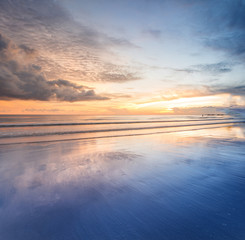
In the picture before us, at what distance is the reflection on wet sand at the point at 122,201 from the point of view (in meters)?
2.35

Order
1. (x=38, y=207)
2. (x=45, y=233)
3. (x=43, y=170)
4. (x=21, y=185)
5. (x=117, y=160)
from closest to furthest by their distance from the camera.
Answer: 1. (x=45, y=233)
2. (x=38, y=207)
3. (x=21, y=185)
4. (x=43, y=170)
5. (x=117, y=160)

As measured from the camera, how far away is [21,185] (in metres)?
4.07

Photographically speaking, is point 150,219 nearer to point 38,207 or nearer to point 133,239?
point 133,239

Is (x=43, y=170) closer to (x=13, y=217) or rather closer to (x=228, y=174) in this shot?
(x=13, y=217)

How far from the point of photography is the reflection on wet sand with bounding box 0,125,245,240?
7.70 ft

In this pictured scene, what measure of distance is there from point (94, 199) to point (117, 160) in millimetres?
3160

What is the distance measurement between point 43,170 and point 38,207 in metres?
2.51

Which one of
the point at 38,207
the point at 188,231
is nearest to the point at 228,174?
the point at 188,231

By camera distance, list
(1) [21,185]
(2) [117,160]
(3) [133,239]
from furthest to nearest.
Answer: (2) [117,160] < (1) [21,185] < (3) [133,239]

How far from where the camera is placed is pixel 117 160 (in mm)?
6488

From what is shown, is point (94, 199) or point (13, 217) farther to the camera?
point (94, 199)

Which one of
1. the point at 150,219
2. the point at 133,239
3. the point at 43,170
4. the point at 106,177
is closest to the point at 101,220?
the point at 133,239

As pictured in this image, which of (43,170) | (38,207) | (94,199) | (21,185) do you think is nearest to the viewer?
(38,207)

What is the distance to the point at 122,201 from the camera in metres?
3.25
